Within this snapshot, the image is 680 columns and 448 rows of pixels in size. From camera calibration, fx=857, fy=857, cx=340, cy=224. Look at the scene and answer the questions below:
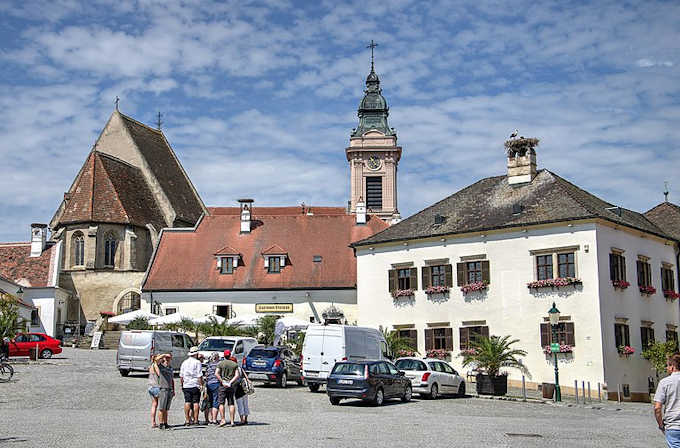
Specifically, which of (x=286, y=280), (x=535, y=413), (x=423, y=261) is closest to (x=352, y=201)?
(x=286, y=280)

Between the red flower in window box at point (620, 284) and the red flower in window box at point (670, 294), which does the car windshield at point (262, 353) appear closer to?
the red flower in window box at point (620, 284)

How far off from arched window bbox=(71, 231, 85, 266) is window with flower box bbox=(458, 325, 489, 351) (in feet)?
111

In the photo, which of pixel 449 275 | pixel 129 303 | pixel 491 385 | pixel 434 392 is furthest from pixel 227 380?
pixel 129 303

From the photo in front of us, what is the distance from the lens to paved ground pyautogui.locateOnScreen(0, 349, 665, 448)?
54.4 ft

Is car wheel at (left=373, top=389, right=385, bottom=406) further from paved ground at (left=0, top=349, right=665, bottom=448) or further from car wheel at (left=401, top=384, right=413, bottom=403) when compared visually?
car wheel at (left=401, top=384, right=413, bottom=403)

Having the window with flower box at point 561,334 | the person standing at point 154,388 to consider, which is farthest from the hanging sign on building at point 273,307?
the person standing at point 154,388

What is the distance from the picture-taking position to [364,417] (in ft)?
71.5

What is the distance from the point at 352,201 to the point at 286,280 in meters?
43.6

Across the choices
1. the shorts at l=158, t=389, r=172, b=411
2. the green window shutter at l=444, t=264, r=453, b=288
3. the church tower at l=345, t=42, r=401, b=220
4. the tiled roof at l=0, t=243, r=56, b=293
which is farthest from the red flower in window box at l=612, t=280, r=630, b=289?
the church tower at l=345, t=42, r=401, b=220

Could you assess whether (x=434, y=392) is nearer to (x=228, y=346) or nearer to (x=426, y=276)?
(x=228, y=346)

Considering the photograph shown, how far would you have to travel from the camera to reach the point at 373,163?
9494cm

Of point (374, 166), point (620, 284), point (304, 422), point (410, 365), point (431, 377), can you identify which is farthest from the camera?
point (374, 166)

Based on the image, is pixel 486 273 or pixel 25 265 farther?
pixel 25 265

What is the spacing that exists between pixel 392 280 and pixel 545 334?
8435 millimetres
